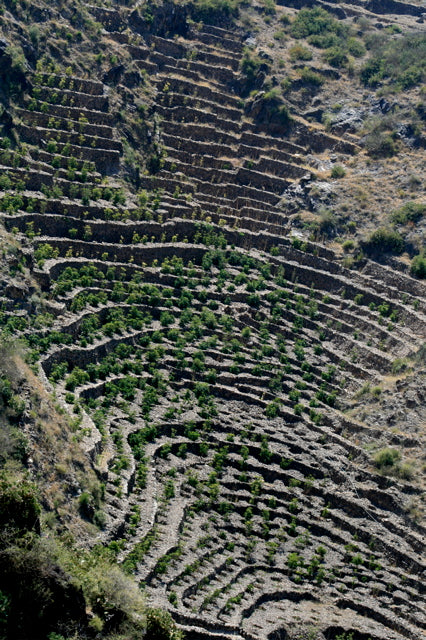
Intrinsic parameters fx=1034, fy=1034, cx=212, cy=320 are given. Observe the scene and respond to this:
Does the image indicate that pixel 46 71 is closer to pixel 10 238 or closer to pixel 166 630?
pixel 10 238

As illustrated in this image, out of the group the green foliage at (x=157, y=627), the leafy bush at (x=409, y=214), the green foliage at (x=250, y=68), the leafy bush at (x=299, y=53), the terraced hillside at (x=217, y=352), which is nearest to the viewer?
the green foliage at (x=157, y=627)

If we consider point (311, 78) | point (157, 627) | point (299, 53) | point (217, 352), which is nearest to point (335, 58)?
point (299, 53)

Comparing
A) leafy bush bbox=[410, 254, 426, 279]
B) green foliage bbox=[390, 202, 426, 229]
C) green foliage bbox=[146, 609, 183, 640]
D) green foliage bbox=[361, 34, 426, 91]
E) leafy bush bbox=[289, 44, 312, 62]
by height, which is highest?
green foliage bbox=[361, 34, 426, 91]

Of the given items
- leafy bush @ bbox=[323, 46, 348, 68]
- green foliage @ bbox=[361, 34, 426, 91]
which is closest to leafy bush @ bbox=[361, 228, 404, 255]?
green foliage @ bbox=[361, 34, 426, 91]

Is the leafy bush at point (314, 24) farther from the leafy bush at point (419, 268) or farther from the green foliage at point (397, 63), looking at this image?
the leafy bush at point (419, 268)

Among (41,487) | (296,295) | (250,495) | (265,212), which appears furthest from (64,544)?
(265,212)

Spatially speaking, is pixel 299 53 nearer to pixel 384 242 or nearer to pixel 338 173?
pixel 338 173

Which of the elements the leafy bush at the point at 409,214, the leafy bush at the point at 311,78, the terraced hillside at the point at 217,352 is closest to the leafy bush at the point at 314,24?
the leafy bush at the point at 311,78

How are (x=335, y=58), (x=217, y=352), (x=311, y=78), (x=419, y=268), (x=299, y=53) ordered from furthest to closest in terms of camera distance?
(x=299, y=53), (x=335, y=58), (x=311, y=78), (x=419, y=268), (x=217, y=352)

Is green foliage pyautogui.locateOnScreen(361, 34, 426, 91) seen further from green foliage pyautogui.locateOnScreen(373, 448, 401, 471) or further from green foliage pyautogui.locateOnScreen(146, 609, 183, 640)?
green foliage pyautogui.locateOnScreen(146, 609, 183, 640)
